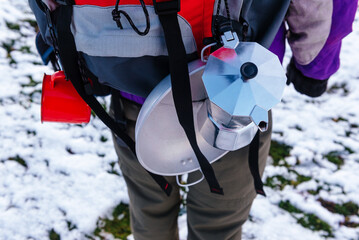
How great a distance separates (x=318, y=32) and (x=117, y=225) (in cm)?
136

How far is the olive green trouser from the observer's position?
105 cm

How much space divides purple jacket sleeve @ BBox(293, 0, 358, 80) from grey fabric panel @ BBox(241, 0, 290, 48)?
23cm

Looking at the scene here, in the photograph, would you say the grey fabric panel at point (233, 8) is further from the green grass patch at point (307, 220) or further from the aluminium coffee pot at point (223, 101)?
the green grass patch at point (307, 220)

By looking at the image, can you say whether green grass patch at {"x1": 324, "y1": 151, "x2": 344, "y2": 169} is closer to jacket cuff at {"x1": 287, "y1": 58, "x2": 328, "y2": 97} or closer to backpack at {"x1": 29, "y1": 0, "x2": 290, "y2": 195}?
jacket cuff at {"x1": 287, "y1": 58, "x2": 328, "y2": 97}

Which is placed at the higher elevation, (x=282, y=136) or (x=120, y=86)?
(x=120, y=86)

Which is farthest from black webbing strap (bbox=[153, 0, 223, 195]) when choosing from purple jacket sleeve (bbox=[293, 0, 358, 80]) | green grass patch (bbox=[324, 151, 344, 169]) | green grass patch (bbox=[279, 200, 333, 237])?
green grass patch (bbox=[324, 151, 344, 169])

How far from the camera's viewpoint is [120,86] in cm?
78

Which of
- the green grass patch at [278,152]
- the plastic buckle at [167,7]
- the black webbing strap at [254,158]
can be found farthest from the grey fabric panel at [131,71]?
the green grass patch at [278,152]

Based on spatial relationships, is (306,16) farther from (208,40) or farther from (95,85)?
(95,85)

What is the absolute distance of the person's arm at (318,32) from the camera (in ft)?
2.75

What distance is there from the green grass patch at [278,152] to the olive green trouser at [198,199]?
0.90 metres

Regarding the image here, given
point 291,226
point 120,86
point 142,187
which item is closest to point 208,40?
point 120,86

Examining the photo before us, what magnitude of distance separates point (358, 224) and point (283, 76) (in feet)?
4.84

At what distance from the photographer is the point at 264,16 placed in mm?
769
